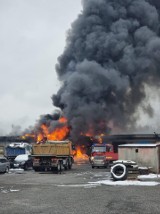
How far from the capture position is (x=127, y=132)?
231 feet

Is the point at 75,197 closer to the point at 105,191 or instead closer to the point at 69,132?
the point at 105,191

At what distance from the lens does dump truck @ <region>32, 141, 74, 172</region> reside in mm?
34125

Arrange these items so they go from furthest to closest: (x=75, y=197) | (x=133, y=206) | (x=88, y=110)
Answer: (x=88, y=110) → (x=75, y=197) → (x=133, y=206)

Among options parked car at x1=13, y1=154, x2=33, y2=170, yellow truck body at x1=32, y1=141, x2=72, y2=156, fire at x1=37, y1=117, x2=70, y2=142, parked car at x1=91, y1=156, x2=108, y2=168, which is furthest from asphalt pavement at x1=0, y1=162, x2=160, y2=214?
fire at x1=37, y1=117, x2=70, y2=142

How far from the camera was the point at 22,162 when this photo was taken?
3756 centimetres

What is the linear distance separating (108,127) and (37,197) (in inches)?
1861

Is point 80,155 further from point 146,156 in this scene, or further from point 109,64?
point 146,156

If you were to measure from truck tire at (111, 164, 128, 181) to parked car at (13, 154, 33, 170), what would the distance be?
1573 centimetres

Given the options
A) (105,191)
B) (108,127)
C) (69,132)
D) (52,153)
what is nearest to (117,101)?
(108,127)

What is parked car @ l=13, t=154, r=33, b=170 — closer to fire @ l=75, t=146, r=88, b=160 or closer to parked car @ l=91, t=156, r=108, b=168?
parked car @ l=91, t=156, r=108, b=168

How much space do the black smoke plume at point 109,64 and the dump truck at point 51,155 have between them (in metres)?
24.3

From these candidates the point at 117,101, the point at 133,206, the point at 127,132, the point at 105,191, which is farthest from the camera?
the point at 127,132

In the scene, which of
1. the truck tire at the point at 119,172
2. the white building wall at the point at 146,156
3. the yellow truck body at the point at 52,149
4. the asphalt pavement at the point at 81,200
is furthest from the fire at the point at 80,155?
the asphalt pavement at the point at 81,200

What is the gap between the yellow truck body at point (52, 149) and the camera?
34.5 meters
